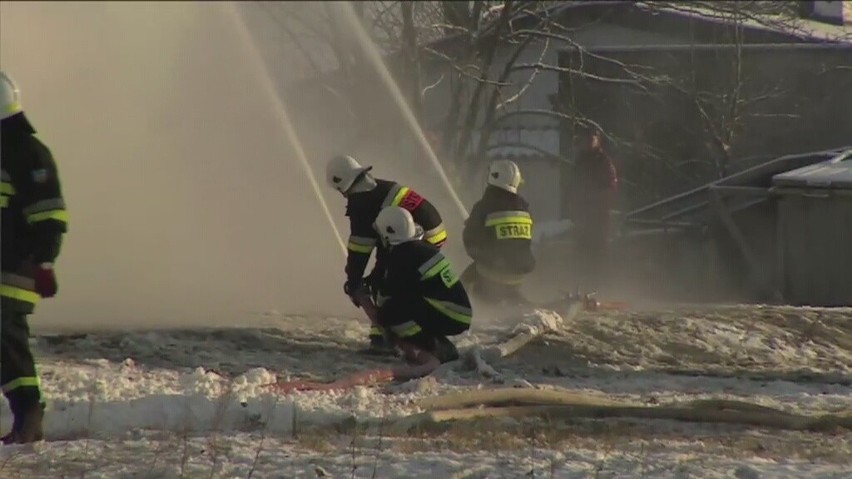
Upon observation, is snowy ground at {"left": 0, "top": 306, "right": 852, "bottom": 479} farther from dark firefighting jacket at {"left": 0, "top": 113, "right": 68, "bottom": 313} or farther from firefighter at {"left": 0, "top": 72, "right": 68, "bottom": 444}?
dark firefighting jacket at {"left": 0, "top": 113, "right": 68, "bottom": 313}

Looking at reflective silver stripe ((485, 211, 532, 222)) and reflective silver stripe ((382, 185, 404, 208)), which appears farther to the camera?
reflective silver stripe ((485, 211, 532, 222))

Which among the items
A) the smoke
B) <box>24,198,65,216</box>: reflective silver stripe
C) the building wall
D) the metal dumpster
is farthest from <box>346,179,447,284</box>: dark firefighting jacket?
the building wall

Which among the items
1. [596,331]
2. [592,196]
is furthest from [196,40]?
[596,331]

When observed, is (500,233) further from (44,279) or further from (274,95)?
(274,95)

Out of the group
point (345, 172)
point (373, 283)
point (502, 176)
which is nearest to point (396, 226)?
point (373, 283)

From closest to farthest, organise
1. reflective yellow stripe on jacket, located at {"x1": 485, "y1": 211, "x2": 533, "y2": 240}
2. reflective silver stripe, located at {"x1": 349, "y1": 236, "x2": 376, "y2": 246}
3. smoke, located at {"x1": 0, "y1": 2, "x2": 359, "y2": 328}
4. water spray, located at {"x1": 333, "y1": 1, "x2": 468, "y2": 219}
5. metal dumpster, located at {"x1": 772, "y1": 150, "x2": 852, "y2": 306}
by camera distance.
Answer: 1. reflective silver stripe, located at {"x1": 349, "y1": 236, "x2": 376, "y2": 246}
2. reflective yellow stripe on jacket, located at {"x1": 485, "y1": 211, "x2": 533, "y2": 240}
3. metal dumpster, located at {"x1": 772, "y1": 150, "x2": 852, "y2": 306}
4. smoke, located at {"x1": 0, "y1": 2, "x2": 359, "y2": 328}
5. water spray, located at {"x1": 333, "y1": 1, "x2": 468, "y2": 219}

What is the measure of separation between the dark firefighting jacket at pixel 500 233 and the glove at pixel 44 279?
4.88 m

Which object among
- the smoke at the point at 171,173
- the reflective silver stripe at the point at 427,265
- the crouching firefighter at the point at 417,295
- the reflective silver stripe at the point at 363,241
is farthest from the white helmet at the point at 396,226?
the smoke at the point at 171,173

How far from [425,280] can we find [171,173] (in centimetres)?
798

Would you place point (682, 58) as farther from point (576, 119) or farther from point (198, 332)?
point (198, 332)

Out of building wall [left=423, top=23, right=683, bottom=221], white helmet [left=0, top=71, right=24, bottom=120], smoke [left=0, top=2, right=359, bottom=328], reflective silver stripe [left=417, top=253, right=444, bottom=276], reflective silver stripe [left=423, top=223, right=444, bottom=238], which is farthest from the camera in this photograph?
building wall [left=423, top=23, right=683, bottom=221]

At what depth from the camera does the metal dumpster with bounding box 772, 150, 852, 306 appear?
11.6 metres

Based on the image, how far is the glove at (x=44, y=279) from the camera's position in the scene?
581 centimetres

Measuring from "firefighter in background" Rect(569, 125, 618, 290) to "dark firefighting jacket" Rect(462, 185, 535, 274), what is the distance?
10.6ft
